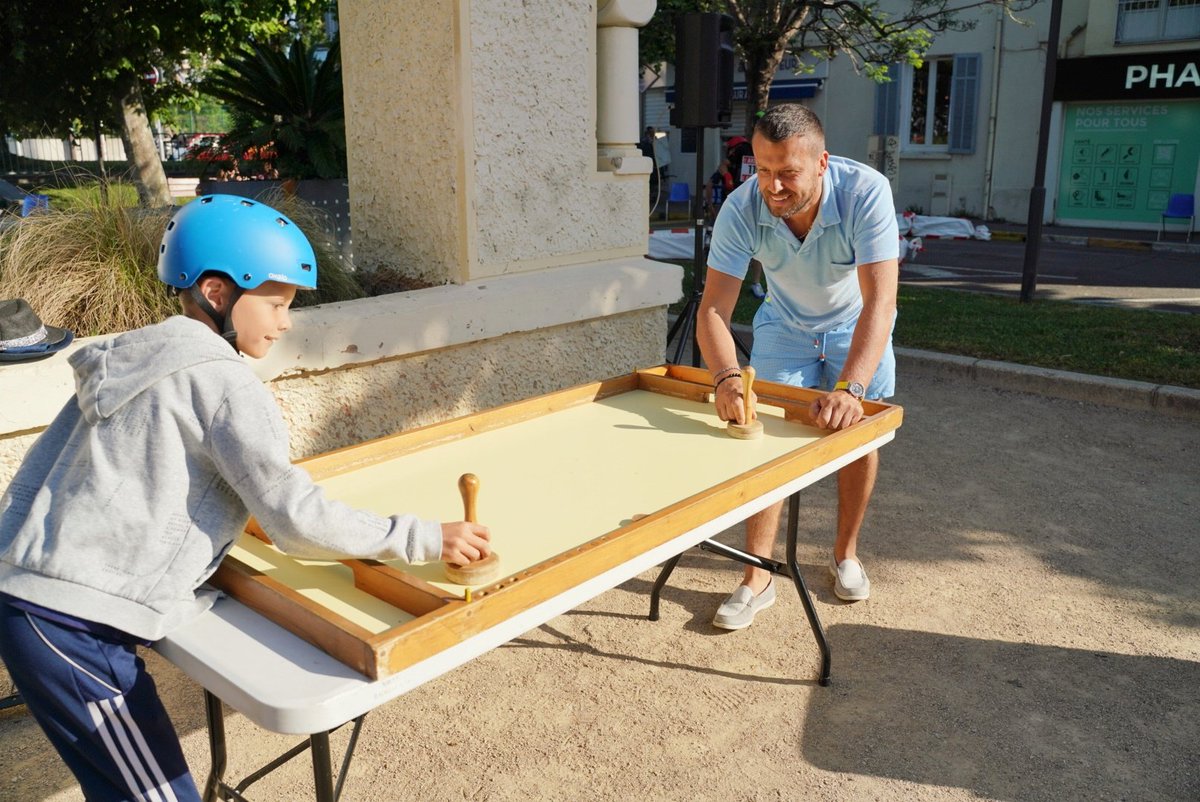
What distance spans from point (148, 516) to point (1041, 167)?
363 inches

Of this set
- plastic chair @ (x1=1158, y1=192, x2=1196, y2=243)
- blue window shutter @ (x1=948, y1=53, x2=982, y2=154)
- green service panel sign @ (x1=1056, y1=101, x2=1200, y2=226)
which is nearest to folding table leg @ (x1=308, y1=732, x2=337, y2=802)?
plastic chair @ (x1=1158, y1=192, x2=1196, y2=243)

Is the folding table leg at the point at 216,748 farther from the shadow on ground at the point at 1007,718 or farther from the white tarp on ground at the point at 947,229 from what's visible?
the white tarp on ground at the point at 947,229

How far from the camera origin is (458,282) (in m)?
4.35

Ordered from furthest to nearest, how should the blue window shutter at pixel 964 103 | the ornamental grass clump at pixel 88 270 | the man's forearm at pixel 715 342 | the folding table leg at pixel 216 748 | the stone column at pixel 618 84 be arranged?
the blue window shutter at pixel 964 103
the stone column at pixel 618 84
the ornamental grass clump at pixel 88 270
the man's forearm at pixel 715 342
the folding table leg at pixel 216 748

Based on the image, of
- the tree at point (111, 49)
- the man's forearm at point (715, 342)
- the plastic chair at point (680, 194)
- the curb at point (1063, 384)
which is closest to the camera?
the man's forearm at point (715, 342)

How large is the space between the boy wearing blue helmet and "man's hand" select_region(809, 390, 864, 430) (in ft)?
4.21

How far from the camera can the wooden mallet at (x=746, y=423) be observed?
2732mm

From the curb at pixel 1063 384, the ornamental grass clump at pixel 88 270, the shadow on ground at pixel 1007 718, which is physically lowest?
the shadow on ground at pixel 1007 718

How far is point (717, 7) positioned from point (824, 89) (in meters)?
11.5

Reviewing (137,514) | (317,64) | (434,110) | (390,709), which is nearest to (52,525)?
(137,514)

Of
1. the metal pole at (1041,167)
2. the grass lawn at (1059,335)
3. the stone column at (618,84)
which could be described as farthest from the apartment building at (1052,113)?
the stone column at (618,84)

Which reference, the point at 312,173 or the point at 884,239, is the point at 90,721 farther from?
the point at 312,173

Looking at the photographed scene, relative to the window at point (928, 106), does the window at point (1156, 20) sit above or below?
above

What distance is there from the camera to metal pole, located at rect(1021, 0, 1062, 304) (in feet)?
29.1
